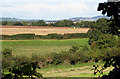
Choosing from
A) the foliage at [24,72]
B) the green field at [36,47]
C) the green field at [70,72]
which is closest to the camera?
the foliage at [24,72]

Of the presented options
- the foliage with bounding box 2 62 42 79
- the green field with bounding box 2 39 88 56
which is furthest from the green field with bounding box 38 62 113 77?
the green field with bounding box 2 39 88 56

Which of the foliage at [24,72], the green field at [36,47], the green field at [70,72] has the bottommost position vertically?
the green field at [36,47]

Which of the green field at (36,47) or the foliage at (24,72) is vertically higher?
the foliage at (24,72)

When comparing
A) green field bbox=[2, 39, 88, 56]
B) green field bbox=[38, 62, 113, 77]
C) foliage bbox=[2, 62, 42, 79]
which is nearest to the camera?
→ foliage bbox=[2, 62, 42, 79]

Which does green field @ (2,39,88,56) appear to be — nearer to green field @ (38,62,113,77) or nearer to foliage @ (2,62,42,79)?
green field @ (38,62,113,77)

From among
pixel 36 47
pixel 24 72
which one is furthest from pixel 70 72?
pixel 36 47

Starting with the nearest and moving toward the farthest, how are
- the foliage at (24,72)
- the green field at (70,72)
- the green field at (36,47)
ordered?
the foliage at (24,72) → the green field at (70,72) → the green field at (36,47)

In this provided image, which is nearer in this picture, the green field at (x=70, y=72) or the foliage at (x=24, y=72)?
the foliage at (x=24, y=72)

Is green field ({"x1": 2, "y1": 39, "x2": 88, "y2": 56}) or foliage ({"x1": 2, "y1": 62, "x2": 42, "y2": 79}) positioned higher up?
foliage ({"x1": 2, "y1": 62, "x2": 42, "y2": 79})

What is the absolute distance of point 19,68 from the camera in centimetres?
211

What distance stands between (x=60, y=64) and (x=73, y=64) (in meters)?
1.34

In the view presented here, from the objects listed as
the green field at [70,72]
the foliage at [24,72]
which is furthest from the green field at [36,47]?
the foliage at [24,72]

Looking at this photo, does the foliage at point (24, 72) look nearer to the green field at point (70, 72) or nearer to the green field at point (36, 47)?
the green field at point (70, 72)

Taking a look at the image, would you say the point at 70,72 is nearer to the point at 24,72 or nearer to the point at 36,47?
the point at 24,72
